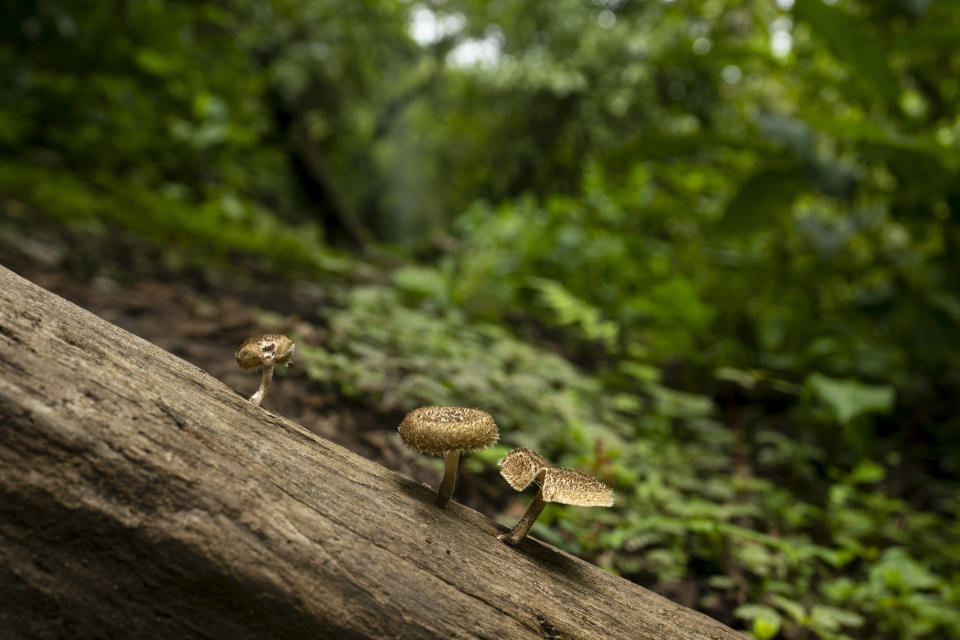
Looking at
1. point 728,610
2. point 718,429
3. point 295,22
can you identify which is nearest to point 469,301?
point 718,429

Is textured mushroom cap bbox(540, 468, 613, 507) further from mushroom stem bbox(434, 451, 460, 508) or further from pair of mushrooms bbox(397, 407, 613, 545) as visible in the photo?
mushroom stem bbox(434, 451, 460, 508)

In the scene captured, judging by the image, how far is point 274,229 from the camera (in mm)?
7281

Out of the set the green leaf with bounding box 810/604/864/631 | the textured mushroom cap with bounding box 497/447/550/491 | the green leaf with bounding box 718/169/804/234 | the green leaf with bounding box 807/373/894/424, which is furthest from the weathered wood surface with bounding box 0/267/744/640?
the green leaf with bounding box 718/169/804/234

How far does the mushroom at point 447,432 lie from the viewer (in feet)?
3.88

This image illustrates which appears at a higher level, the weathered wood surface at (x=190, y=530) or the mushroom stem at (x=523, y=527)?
the mushroom stem at (x=523, y=527)

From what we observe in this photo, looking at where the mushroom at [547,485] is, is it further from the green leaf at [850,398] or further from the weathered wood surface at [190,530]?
the green leaf at [850,398]

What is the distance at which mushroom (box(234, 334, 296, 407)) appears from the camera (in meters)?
1.32

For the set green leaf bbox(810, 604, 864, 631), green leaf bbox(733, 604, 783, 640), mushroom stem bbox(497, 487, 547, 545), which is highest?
green leaf bbox(810, 604, 864, 631)

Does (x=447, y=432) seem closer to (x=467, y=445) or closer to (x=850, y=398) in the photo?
(x=467, y=445)

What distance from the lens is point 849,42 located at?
357 cm

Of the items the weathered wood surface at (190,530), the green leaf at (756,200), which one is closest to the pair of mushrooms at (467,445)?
the weathered wood surface at (190,530)

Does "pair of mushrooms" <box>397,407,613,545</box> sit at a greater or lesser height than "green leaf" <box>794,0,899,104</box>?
lesser

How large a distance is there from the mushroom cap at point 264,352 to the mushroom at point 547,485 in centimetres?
53

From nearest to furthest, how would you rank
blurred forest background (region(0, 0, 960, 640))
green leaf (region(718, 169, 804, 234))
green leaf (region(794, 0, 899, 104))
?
blurred forest background (region(0, 0, 960, 640))
green leaf (region(794, 0, 899, 104))
green leaf (region(718, 169, 804, 234))
